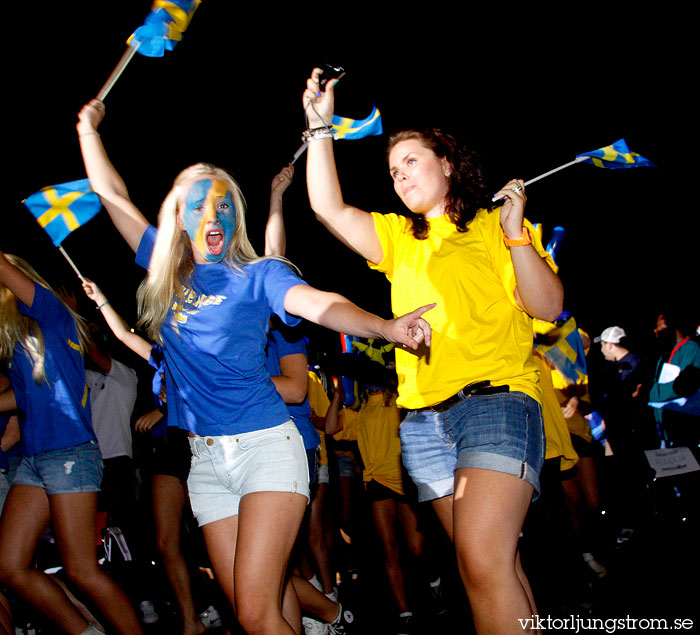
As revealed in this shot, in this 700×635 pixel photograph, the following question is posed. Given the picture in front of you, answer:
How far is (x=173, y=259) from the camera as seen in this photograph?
2.64 meters

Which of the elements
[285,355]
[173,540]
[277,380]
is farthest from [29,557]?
[285,355]

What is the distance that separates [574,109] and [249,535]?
662 centimetres

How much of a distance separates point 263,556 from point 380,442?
126 inches

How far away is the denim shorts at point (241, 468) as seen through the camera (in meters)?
2.28

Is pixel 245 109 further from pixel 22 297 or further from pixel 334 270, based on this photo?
pixel 334 270

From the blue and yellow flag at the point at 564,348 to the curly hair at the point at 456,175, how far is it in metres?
2.47

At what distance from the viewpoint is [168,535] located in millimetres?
4309

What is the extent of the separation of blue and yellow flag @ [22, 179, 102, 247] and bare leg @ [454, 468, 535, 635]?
2.80 meters

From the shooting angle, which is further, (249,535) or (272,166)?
(272,166)

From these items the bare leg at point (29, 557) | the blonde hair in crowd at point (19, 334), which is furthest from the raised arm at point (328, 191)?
the bare leg at point (29, 557)

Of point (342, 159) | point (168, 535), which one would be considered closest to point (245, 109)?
point (342, 159)

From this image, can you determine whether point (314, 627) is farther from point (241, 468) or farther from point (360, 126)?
point (360, 126)

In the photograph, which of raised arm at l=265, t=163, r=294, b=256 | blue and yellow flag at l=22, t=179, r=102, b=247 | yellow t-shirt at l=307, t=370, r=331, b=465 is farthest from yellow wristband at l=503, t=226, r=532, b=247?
yellow t-shirt at l=307, t=370, r=331, b=465

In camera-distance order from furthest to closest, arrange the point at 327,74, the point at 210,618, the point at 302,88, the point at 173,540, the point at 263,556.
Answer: the point at 302,88 < the point at 210,618 < the point at 173,540 < the point at 327,74 < the point at 263,556
